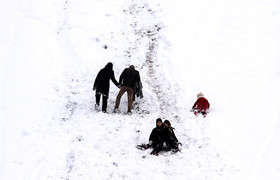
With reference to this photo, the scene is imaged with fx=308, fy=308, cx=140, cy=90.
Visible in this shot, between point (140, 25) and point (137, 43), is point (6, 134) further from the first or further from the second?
point (140, 25)

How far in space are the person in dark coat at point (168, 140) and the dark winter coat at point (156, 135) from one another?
10 cm

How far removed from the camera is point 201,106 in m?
12.7

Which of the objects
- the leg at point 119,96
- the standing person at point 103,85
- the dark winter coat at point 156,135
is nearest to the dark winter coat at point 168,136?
the dark winter coat at point 156,135

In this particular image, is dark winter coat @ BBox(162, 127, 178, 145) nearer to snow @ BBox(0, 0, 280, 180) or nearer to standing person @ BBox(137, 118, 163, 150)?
standing person @ BBox(137, 118, 163, 150)

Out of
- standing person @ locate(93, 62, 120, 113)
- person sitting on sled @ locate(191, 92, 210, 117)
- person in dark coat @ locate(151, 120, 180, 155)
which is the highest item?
standing person @ locate(93, 62, 120, 113)

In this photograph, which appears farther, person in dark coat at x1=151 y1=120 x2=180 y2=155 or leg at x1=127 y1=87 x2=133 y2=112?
leg at x1=127 y1=87 x2=133 y2=112

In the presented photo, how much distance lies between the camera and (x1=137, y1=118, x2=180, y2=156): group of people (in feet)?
34.0

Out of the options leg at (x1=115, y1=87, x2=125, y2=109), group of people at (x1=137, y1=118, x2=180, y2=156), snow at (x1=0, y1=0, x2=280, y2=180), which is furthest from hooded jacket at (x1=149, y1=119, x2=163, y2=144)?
leg at (x1=115, y1=87, x2=125, y2=109)

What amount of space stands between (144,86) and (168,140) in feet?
14.5

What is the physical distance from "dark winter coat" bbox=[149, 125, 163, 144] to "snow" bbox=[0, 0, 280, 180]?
48cm

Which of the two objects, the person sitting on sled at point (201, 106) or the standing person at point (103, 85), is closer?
the standing person at point (103, 85)

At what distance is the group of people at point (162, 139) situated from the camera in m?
10.4

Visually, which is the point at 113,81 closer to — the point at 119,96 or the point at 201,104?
the point at 119,96

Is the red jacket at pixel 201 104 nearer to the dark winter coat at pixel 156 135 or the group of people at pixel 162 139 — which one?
the group of people at pixel 162 139
